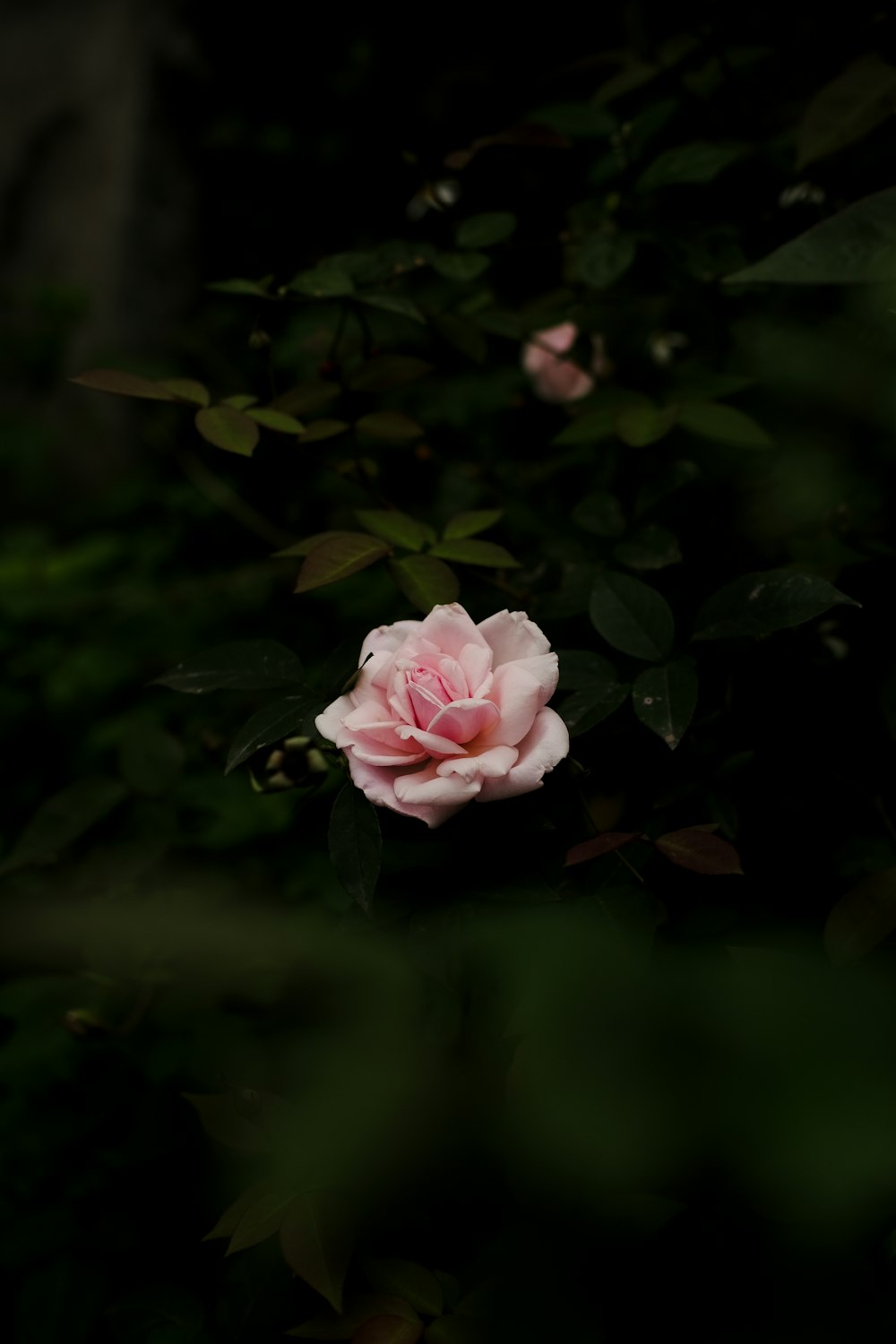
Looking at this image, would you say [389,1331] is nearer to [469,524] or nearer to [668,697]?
[668,697]

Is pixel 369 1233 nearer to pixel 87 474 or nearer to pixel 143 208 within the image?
pixel 87 474

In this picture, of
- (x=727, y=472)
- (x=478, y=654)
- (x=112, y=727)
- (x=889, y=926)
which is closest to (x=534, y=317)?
(x=727, y=472)

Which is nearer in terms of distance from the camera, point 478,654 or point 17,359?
point 478,654

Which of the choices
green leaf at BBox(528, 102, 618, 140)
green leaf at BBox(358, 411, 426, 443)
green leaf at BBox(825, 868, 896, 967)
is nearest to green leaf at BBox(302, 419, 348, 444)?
green leaf at BBox(358, 411, 426, 443)

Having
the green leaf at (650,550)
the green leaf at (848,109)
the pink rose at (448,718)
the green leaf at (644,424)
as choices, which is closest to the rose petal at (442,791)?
the pink rose at (448,718)

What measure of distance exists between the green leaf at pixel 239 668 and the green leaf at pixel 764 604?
0.98 feet

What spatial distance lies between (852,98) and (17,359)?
237 cm

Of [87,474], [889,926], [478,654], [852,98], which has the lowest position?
[87,474]

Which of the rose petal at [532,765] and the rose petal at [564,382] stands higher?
the rose petal at [532,765]

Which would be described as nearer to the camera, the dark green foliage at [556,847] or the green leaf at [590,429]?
the dark green foliage at [556,847]

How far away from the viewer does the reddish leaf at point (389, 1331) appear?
0.64 m

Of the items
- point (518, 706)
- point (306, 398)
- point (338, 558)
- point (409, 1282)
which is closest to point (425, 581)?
point (338, 558)

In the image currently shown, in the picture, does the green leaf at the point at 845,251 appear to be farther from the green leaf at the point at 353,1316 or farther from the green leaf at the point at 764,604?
the green leaf at the point at 353,1316

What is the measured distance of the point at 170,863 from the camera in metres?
1.29
